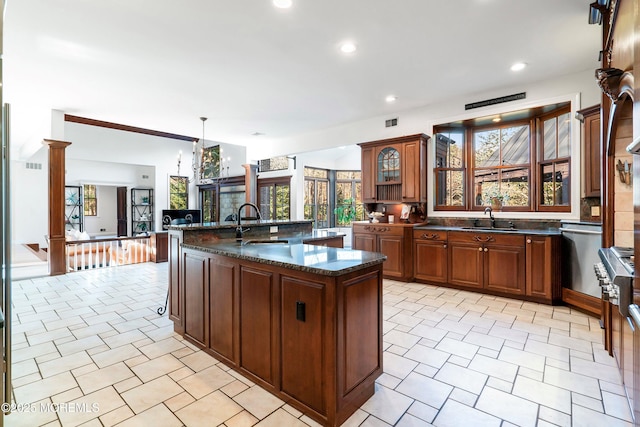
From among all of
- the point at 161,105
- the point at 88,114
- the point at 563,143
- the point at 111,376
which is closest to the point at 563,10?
the point at 563,143

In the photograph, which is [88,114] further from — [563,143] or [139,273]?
[563,143]

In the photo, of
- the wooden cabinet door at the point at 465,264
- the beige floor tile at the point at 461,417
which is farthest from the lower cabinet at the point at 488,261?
the beige floor tile at the point at 461,417

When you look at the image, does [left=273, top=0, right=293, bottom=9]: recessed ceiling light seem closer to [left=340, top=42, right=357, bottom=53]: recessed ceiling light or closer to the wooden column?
[left=340, top=42, right=357, bottom=53]: recessed ceiling light

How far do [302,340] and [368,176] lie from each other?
13.8ft

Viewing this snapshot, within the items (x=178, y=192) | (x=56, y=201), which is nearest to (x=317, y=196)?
(x=178, y=192)

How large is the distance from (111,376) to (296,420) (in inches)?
60.6

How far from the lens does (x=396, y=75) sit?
13.2ft

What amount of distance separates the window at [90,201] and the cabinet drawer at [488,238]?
46.1 feet

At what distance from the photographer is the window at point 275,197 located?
28.2 feet

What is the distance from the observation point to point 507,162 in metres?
4.77

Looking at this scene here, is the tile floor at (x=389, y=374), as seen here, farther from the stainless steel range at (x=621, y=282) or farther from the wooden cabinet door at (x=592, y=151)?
the wooden cabinet door at (x=592, y=151)

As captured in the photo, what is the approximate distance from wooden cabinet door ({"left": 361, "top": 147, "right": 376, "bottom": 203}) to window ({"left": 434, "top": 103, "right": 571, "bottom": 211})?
3.54 ft

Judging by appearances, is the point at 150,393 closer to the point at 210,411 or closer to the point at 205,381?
the point at 205,381

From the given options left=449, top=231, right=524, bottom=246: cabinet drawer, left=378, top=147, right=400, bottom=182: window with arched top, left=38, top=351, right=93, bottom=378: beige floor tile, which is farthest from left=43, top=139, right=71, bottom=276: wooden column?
left=449, top=231, right=524, bottom=246: cabinet drawer
